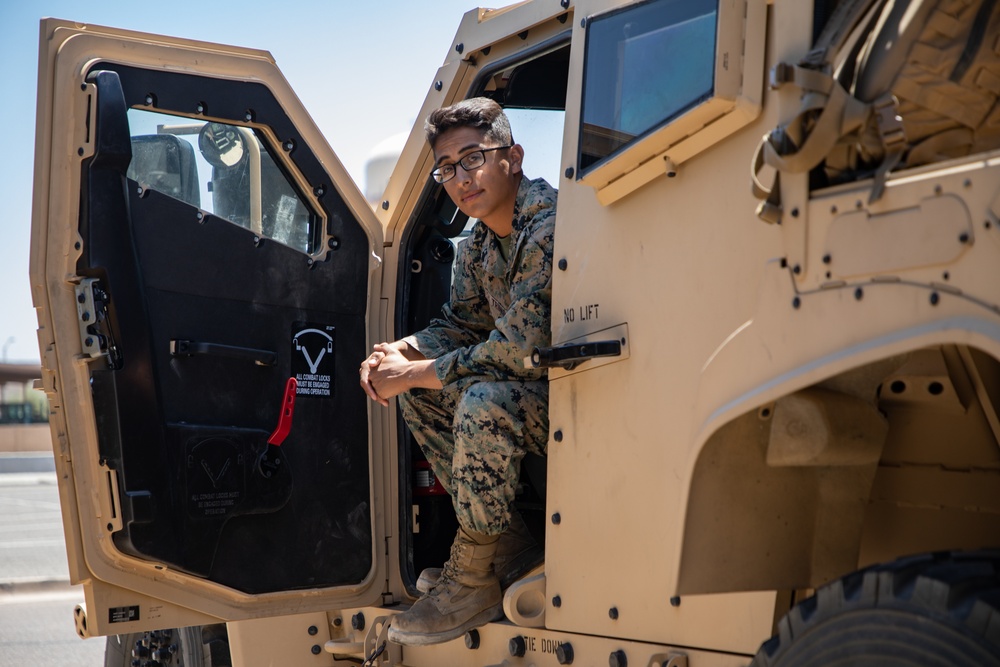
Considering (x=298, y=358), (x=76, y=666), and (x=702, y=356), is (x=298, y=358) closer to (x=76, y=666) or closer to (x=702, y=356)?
(x=702, y=356)

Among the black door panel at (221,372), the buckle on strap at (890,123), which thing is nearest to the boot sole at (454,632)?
the black door panel at (221,372)

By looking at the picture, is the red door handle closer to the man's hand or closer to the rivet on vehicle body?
the man's hand

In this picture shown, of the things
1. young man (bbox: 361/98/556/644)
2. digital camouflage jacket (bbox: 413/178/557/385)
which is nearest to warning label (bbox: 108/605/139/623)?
young man (bbox: 361/98/556/644)

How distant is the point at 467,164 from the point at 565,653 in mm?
1383

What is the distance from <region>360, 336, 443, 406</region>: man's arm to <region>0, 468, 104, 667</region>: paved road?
3.37 m

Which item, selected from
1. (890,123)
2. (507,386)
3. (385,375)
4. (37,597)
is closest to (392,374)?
(385,375)

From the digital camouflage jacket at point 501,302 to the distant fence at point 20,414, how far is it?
64.4 ft

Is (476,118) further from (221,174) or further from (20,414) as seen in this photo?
(20,414)

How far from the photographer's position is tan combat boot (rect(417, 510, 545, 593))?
3131mm

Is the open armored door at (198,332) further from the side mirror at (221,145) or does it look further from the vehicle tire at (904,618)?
the vehicle tire at (904,618)

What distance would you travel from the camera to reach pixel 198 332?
332 centimetres

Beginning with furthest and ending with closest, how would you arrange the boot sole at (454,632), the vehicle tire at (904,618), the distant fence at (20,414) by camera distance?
the distant fence at (20,414)
the boot sole at (454,632)
the vehicle tire at (904,618)

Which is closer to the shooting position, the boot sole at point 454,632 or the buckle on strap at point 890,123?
the buckle on strap at point 890,123

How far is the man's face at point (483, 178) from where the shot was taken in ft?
10.6
